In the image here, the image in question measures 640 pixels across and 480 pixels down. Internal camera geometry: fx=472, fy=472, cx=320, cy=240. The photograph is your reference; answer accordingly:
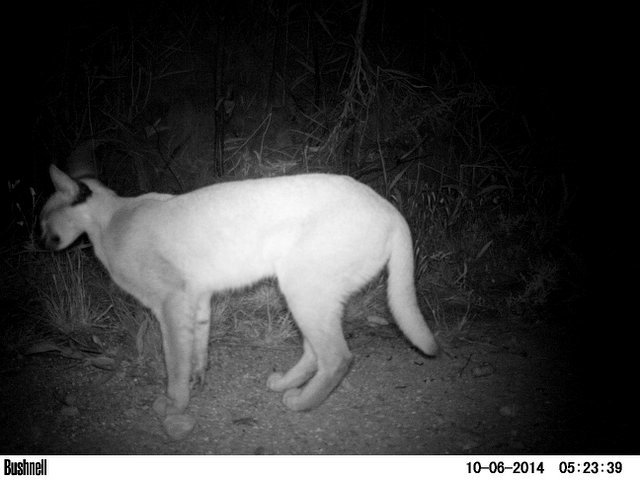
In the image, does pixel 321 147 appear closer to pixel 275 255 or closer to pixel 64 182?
pixel 275 255

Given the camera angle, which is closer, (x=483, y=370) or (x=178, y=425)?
(x=178, y=425)

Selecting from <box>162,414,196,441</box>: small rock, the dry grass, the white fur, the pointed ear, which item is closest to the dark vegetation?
the dry grass

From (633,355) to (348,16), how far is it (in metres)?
4.47

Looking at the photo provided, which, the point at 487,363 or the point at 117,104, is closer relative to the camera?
the point at 487,363

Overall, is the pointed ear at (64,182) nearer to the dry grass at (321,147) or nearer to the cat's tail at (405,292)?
the dry grass at (321,147)

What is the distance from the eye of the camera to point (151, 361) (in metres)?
3.25

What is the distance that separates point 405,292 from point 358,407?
0.76 metres

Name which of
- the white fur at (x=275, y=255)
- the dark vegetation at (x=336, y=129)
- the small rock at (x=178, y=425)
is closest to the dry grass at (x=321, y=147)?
the dark vegetation at (x=336, y=129)

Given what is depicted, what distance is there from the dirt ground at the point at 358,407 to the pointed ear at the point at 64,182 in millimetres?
1150

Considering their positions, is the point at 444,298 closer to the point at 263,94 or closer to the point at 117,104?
the point at 263,94

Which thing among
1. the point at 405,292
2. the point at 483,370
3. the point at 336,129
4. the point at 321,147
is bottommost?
the point at 483,370

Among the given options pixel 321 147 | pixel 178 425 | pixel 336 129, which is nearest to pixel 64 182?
pixel 178 425

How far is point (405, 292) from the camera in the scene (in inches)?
114

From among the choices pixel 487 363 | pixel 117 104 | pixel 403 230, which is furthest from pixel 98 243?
pixel 487 363
